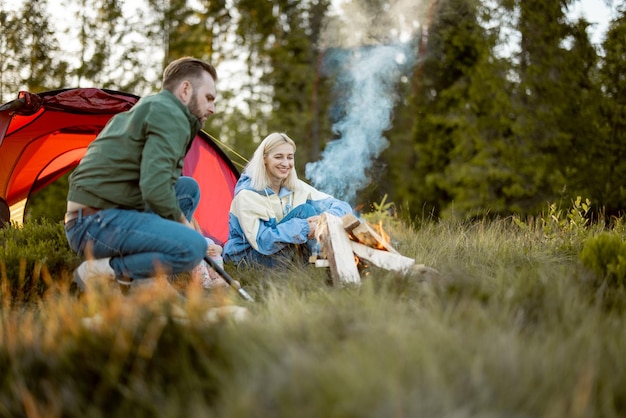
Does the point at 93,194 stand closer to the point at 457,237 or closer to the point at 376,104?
the point at 457,237

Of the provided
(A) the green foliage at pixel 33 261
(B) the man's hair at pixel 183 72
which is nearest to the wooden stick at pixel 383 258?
(B) the man's hair at pixel 183 72

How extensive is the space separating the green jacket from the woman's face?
4.29ft

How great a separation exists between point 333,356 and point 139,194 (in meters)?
1.80

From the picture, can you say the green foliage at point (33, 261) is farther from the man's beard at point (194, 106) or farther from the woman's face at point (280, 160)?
the woman's face at point (280, 160)

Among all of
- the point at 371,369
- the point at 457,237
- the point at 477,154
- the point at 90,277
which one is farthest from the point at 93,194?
the point at 477,154

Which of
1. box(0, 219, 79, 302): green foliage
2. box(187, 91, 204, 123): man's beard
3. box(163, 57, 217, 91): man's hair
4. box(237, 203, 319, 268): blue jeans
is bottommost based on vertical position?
box(0, 219, 79, 302): green foliage

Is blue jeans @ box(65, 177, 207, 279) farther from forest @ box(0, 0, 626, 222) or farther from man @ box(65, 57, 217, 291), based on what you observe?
Result: forest @ box(0, 0, 626, 222)

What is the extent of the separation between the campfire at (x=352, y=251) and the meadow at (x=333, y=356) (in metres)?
0.56

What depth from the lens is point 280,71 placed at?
16.3 m

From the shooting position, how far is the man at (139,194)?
10.7 ft

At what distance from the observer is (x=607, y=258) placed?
351cm

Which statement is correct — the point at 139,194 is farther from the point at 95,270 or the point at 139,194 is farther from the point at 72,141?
the point at 72,141

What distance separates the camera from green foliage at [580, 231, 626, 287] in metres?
3.37

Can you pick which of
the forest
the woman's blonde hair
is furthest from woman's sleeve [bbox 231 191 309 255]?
the forest
